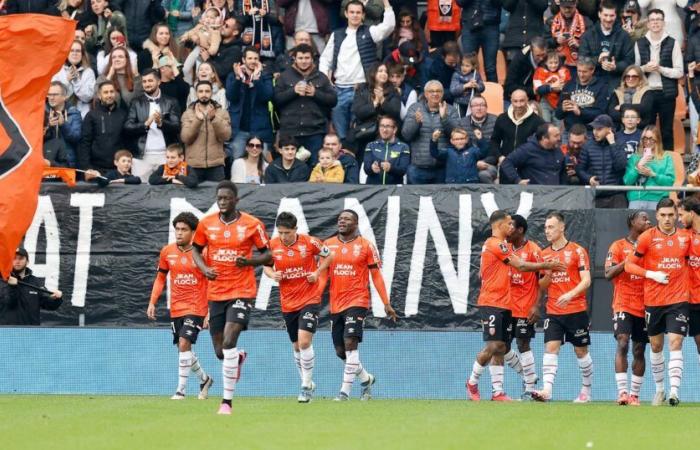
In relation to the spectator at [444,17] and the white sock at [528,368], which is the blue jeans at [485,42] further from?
the white sock at [528,368]

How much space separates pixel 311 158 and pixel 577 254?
5563mm

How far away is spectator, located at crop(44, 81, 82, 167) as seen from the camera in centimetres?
2370

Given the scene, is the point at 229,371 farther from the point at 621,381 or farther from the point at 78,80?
the point at 78,80

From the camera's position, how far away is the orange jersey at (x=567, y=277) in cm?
2009

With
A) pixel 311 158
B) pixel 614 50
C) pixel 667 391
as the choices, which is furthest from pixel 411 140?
pixel 667 391

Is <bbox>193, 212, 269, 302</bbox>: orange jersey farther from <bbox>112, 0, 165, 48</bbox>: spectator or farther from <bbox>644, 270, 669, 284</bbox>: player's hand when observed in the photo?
<bbox>112, 0, 165, 48</bbox>: spectator

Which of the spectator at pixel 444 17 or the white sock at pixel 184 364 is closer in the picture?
the white sock at pixel 184 364

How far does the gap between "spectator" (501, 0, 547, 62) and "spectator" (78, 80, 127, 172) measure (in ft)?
20.7

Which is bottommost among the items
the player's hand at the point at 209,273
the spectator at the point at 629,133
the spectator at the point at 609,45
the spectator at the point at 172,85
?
the player's hand at the point at 209,273

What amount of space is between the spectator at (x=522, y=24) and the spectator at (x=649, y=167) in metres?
3.61

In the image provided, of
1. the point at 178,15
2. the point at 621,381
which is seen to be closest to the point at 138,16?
the point at 178,15

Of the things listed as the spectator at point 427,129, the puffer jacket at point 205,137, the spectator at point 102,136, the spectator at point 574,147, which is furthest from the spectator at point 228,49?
the spectator at point 574,147

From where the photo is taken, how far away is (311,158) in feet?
79.7

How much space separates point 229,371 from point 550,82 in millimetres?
9273
